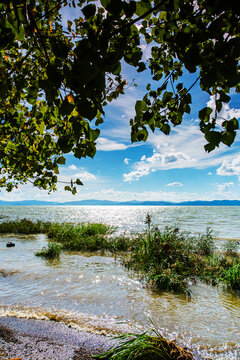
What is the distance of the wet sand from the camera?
10.8 ft

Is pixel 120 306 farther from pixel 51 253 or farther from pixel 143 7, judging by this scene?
pixel 51 253

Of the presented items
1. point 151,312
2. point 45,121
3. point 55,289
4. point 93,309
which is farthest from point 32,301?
point 45,121

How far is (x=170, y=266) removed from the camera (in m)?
8.03

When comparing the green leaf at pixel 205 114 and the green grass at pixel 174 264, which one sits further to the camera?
the green grass at pixel 174 264

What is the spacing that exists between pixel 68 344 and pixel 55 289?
3.32 meters

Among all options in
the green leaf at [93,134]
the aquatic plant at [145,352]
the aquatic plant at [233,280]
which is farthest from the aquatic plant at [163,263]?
the green leaf at [93,134]

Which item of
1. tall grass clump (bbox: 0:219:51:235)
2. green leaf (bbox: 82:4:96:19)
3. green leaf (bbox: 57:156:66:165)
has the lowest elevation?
tall grass clump (bbox: 0:219:51:235)

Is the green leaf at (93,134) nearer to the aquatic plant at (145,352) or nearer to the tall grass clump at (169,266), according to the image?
the aquatic plant at (145,352)

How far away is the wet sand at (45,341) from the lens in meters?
3.29

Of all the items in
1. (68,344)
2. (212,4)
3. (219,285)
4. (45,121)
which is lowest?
(219,285)

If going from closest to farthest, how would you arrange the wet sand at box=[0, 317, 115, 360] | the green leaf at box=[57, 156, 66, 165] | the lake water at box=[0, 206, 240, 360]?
the green leaf at box=[57, 156, 66, 165] < the wet sand at box=[0, 317, 115, 360] < the lake water at box=[0, 206, 240, 360]

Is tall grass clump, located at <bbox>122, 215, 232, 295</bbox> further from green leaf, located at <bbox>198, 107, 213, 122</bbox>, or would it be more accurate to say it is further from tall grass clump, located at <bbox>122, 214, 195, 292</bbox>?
green leaf, located at <bbox>198, 107, 213, 122</bbox>

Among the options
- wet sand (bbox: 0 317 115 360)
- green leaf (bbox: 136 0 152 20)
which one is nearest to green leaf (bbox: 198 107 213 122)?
green leaf (bbox: 136 0 152 20)

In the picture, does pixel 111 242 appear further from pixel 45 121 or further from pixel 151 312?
pixel 45 121
